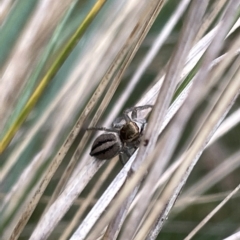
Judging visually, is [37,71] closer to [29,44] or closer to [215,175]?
[29,44]

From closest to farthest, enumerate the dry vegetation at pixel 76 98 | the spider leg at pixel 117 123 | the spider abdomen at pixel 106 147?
the dry vegetation at pixel 76 98 < the spider abdomen at pixel 106 147 < the spider leg at pixel 117 123

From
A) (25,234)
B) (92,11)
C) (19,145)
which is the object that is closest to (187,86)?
(92,11)

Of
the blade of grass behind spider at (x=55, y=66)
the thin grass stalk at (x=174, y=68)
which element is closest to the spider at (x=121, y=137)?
the blade of grass behind spider at (x=55, y=66)

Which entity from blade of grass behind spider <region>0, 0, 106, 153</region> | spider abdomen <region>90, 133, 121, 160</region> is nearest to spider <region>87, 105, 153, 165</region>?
spider abdomen <region>90, 133, 121, 160</region>

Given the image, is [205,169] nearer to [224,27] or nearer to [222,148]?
[222,148]

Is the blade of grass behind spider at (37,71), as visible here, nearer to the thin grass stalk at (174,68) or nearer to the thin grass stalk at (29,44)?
the thin grass stalk at (29,44)
